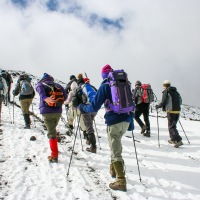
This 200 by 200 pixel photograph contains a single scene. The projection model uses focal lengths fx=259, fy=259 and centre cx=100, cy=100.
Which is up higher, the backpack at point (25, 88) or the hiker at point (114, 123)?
the backpack at point (25, 88)

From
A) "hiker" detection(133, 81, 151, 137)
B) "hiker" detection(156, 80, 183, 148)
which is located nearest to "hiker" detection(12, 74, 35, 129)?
"hiker" detection(133, 81, 151, 137)

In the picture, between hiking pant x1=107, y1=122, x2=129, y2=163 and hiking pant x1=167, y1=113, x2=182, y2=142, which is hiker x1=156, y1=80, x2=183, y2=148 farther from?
hiking pant x1=107, y1=122, x2=129, y2=163

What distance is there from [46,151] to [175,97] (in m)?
5.96

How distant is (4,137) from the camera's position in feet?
33.2

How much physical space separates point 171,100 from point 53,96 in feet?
18.1

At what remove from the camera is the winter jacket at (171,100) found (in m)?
11.1

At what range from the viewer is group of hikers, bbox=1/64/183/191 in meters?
6.14

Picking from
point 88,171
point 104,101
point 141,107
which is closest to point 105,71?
point 104,101

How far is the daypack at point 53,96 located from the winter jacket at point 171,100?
4.97m

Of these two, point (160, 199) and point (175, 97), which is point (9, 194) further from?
point (175, 97)

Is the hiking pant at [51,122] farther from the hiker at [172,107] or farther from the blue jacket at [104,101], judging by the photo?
the hiker at [172,107]

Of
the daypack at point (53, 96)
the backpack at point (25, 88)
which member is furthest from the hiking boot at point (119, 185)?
the backpack at point (25, 88)

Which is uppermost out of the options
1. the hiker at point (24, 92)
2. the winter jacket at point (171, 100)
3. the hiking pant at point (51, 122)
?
the hiker at point (24, 92)

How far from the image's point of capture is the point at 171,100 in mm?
11172
